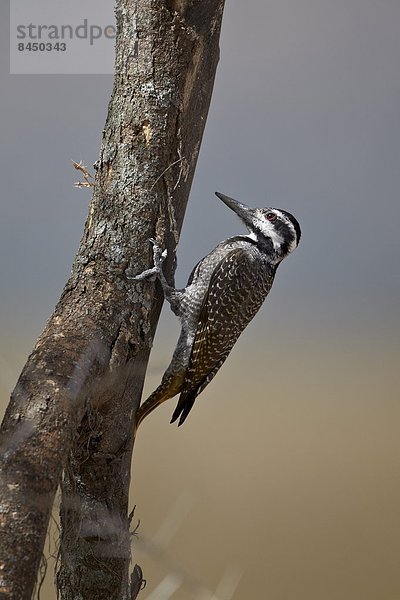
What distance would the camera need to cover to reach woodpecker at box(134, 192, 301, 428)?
2406mm

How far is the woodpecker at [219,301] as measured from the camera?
241 centimetres

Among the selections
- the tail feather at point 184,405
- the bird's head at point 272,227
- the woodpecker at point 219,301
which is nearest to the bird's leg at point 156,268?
the woodpecker at point 219,301

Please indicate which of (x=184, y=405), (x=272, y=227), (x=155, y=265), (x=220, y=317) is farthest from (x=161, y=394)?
(x=272, y=227)

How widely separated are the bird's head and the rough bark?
1.61 feet

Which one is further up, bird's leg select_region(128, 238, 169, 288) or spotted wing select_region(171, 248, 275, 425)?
bird's leg select_region(128, 238, 169, 288)

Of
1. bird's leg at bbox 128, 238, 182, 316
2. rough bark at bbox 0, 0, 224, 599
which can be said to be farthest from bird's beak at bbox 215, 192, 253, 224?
bird's leg at bbox 128, 238, 182, 316

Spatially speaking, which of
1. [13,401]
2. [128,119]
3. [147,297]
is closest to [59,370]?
[13,401]

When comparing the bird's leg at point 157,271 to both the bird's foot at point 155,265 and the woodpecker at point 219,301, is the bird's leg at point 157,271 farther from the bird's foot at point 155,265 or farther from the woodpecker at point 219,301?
the woodpecker at point 219,301

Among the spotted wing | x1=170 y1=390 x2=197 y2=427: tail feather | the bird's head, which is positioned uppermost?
the bird's head

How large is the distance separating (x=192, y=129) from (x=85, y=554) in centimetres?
121

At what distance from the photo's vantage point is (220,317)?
2.43m

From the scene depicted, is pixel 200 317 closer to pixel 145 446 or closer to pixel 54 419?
pixel 54 419

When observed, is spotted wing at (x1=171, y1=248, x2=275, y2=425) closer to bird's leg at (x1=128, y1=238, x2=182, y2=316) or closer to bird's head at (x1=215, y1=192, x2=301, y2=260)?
bird's head at (x1=215, y1=192, x2=301, y2=260)

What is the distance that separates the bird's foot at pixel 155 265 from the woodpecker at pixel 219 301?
0.28 m
